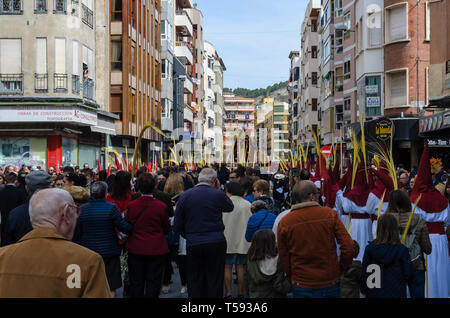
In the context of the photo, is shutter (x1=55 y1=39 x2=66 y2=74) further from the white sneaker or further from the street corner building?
the white sneaker

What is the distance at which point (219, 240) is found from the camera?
7.29 metres

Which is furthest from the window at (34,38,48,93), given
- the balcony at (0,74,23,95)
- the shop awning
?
the shop awning

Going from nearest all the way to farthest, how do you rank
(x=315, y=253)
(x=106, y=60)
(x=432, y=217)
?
(x=315, y=253) → (x=432, y=217) → (x=106, y=60)

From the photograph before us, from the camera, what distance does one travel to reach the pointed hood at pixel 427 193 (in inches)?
307

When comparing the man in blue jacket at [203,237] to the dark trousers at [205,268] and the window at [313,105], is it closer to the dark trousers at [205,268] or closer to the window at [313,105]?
the dark trousers at [205,268]

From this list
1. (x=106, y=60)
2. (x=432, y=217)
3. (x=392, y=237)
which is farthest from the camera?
(x=106, y=60)

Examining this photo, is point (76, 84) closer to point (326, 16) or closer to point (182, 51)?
A: point (326, 16)

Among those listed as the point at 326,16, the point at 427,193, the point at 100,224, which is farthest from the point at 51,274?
the point at 326,16

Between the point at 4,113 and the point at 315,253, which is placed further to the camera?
the point at 4,113

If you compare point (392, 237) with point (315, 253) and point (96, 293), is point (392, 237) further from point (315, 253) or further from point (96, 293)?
point (96, 293)

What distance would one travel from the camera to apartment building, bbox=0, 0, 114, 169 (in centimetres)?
2692

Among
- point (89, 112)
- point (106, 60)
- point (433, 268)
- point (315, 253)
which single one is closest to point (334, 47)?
point (106, 60)

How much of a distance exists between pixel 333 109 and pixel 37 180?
4169 cm
